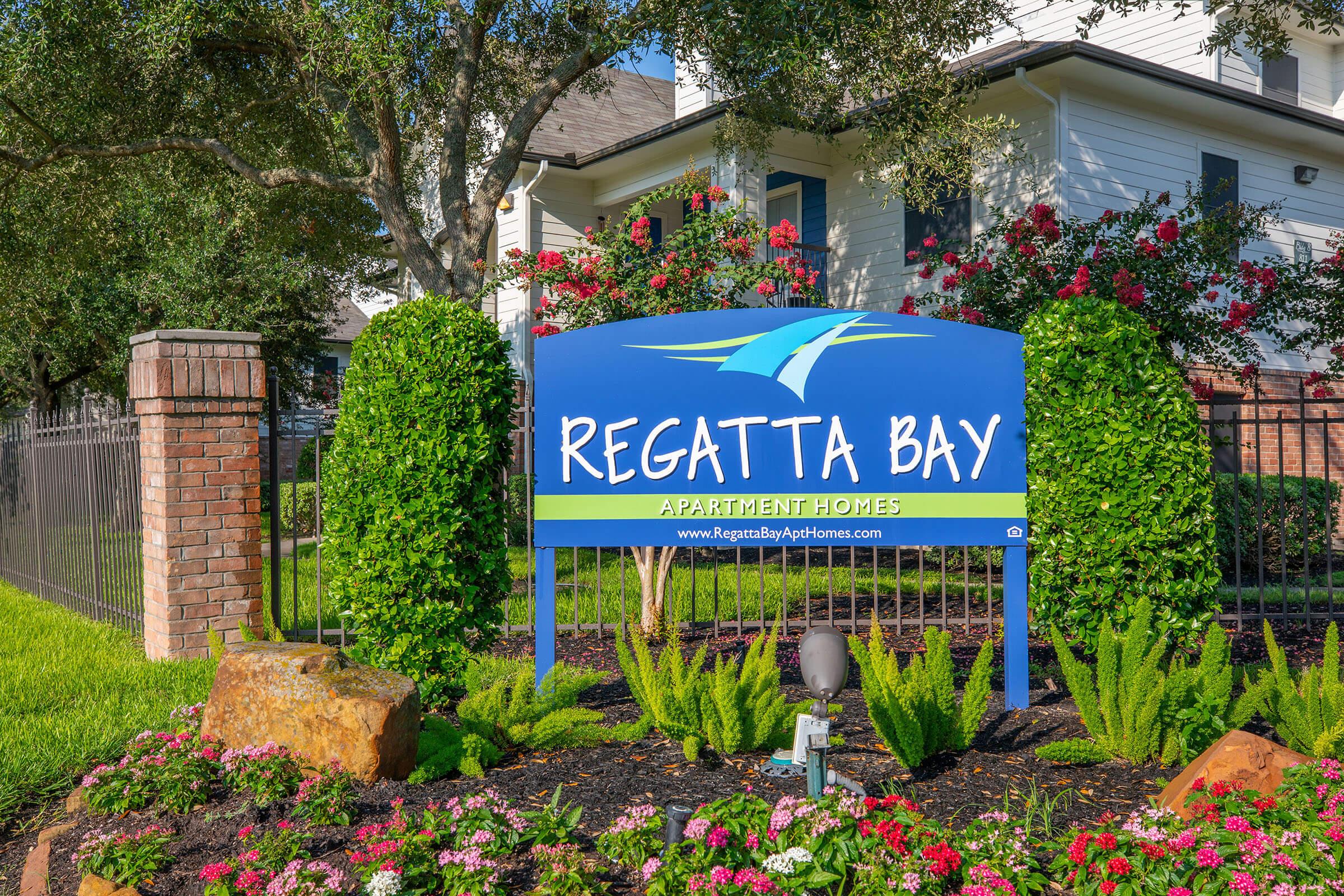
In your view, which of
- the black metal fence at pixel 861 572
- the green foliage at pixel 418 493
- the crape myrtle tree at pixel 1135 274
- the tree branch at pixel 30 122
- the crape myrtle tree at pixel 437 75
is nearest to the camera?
the green foliage at pixel 418 493

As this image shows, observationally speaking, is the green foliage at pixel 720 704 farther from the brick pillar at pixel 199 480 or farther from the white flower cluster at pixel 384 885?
the brick pillar at pixel 199 480

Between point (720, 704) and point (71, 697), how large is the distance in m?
4.16

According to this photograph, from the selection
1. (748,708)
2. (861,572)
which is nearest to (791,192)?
A: (861,572)

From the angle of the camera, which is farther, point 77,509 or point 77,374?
point 77,374

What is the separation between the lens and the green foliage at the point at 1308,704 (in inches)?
141

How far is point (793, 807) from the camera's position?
2.95 metres

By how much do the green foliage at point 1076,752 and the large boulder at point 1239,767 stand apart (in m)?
0.45

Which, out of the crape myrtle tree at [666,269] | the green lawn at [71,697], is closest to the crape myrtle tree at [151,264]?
the crape myrtle tree at [666,269]

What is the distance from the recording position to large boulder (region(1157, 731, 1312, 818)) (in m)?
3.26

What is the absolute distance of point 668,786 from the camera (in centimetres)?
373

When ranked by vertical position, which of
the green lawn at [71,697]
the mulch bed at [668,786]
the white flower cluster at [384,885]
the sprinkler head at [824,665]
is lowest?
the green lawn at [71,697]

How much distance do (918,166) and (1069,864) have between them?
7.98m

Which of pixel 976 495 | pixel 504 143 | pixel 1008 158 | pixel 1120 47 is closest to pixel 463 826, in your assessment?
pixel 976 495

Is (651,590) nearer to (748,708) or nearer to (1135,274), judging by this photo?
(748,708)
